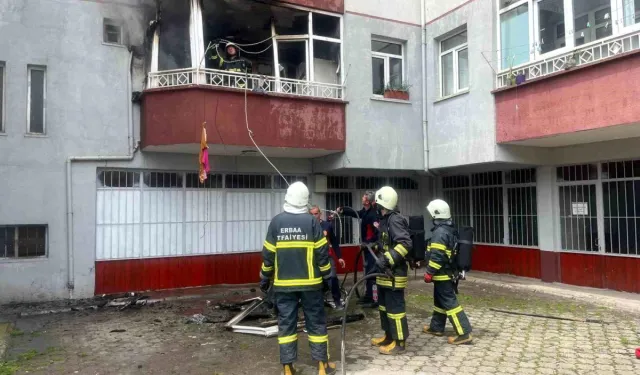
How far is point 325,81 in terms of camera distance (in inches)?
424

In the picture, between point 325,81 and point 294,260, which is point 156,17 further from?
point 294,260

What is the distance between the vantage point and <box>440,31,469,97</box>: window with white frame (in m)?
11.1

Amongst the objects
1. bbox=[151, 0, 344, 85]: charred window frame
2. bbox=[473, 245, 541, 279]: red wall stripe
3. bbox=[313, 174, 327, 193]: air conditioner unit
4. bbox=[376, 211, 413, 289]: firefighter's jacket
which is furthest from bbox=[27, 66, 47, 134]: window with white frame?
bbox=[473, 245, 541, 279]: red wall stripe

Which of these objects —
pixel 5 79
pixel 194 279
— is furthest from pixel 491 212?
pixel 5 79

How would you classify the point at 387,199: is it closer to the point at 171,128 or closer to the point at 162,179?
the point at 171,128

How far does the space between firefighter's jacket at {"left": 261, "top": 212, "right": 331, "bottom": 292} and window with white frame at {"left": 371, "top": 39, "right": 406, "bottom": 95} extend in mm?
7011

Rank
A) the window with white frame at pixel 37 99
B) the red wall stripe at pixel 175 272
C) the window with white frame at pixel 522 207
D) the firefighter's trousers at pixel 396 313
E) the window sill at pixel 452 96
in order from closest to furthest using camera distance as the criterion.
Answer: the firefighter's trousers at pixel 396 313 < the window with white frame at pixel 37 99 < the red wall stripe at pixel 175 272 < the window sill at pixel 452 96 < the window with white frame at pixel 522 207

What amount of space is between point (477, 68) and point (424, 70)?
1.73 meters

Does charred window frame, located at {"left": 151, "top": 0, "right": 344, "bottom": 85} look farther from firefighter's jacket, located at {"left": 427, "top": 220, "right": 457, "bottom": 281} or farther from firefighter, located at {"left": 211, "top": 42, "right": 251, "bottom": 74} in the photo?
firefighter's jacket, located at {"left": 427, "top": 220, "right": 457, "bottom": 281}

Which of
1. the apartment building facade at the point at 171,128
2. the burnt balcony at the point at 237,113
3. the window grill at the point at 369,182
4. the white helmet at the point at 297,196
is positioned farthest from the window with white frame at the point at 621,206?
the white helmet at the point at 297,196

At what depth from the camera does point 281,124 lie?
31.6 feet

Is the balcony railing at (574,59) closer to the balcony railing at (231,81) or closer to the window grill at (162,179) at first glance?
the balcony railing at (231,81)

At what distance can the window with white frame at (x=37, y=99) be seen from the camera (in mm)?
8703

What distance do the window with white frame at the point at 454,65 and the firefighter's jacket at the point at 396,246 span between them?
6.22m
